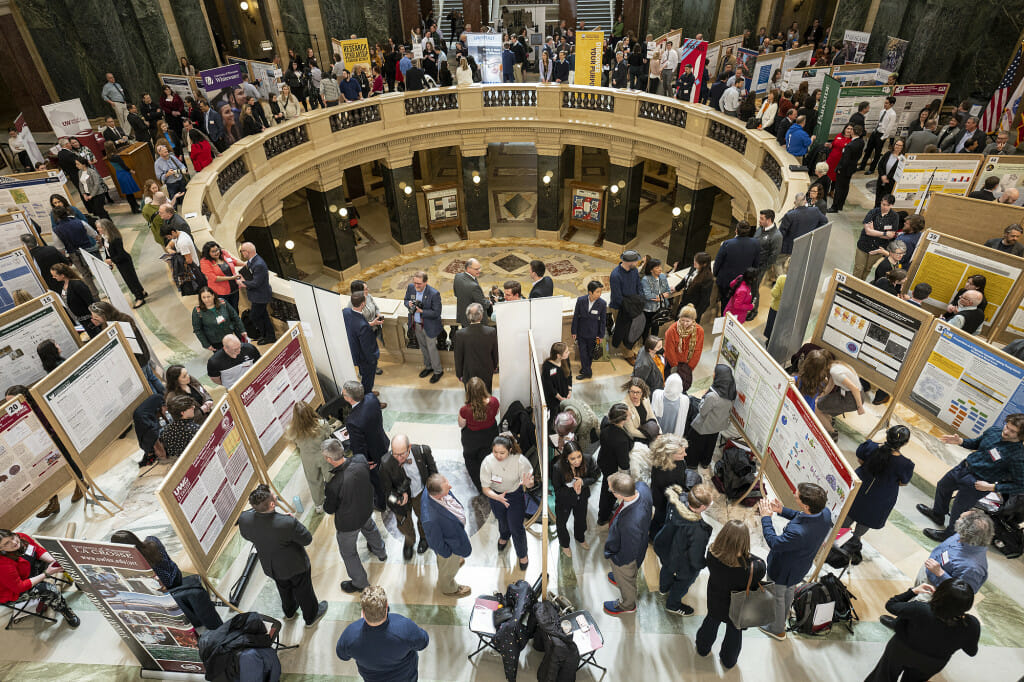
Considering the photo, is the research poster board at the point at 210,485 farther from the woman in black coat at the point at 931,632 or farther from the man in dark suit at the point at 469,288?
the woman in black coat at the point at 931,632

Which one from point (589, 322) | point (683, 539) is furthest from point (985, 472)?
point (589, 322)

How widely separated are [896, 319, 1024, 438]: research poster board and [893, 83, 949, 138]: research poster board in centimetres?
859

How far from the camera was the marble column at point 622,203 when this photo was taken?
15.6m

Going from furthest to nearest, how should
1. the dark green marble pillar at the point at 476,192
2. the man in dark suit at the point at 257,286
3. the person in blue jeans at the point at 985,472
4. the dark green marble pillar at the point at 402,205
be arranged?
1. the dark green marble pillar at the point at 476,192
2. the dark green marble pillar at the point at 402,205
3. the man in dark suit at the point at 257,286
4. the person in blue jeans at the point at 985,472

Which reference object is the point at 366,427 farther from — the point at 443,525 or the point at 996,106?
the point at 996,106

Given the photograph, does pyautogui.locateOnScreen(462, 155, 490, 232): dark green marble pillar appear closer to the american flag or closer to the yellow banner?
the yellow banner

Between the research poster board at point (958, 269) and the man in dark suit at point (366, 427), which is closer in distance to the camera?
the man in dark suit at point (366, 427)

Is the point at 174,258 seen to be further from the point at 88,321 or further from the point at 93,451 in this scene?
the point at 93,451

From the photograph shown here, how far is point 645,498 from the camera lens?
452 centimetres

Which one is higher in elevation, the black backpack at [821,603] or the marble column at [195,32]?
the marble column at [195,32]

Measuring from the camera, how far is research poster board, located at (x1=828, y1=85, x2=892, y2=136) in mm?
11938

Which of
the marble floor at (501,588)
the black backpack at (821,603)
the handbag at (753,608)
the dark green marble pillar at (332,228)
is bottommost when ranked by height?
the dark green marble pillar at (332,228)

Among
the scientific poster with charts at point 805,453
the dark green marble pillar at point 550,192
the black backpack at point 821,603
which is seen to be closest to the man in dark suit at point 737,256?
the scientific poster with charts at point 805,453

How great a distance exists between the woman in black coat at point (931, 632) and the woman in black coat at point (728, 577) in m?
0.87
